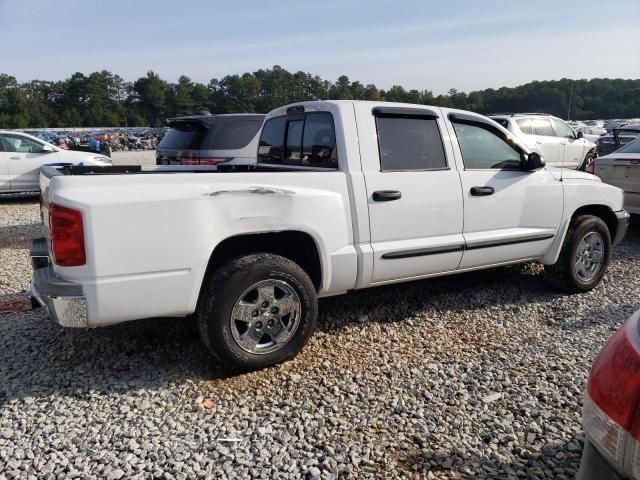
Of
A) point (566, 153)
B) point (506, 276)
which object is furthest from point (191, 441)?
point (566, 153)

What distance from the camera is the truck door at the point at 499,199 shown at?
165 inches

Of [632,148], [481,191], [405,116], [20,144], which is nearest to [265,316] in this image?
[405,116]

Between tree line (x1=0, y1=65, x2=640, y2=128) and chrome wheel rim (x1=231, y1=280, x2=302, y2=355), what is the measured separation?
6891cm

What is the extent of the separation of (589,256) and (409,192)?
7.90ft

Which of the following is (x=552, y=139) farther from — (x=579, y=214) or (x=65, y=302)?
(x=65, y=302)

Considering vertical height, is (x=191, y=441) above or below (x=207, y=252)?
below

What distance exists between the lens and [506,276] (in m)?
5.48

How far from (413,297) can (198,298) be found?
2.32 metres

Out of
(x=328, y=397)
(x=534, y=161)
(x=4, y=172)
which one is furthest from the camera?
(x=4, y=172)

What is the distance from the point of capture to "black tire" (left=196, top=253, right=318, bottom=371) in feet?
10.3

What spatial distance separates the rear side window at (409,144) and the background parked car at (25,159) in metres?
8.86

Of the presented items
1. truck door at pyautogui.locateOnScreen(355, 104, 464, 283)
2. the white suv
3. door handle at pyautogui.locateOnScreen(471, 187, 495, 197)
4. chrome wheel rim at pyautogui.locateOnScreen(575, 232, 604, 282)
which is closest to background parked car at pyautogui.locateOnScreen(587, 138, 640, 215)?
chrome wheel rim at pyautogui.locateOnScreen(575, 232, 604, 282)

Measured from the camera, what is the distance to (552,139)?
43.4 ft

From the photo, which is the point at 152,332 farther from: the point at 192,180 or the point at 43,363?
the point at 192,180
